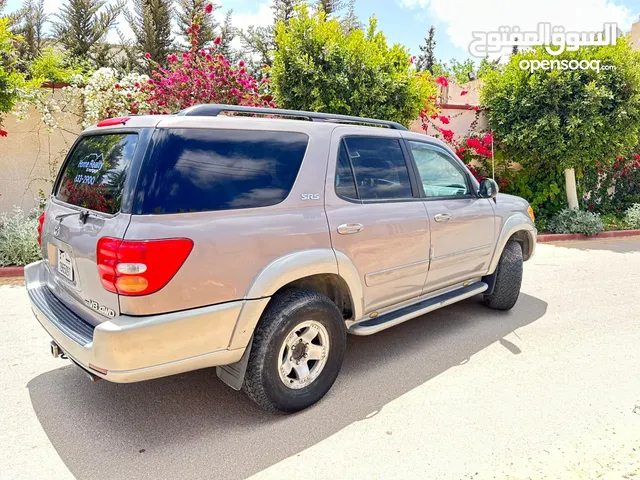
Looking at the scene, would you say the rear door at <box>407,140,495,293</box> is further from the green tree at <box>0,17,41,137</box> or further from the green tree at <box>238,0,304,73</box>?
the green tree at <box>238,0,304,73</box>

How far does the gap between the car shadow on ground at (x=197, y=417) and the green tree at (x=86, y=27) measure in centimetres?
1594

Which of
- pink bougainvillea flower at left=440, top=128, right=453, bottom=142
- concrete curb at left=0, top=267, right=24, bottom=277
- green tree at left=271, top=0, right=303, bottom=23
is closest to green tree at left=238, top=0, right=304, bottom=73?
green tree at left=271, top=0, right=303, bottom=23

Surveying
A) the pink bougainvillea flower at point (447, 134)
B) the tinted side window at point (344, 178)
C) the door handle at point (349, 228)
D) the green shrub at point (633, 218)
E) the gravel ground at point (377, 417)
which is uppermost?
the pink bougainvillea flower at point (447, 134)

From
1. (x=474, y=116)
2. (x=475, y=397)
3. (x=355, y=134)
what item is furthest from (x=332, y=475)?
(x=474, y=116)

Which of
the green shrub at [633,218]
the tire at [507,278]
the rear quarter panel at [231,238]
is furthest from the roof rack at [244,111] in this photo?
the green shrub at [633,218]

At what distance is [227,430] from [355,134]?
2.25m

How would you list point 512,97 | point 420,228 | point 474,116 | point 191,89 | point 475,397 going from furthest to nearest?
point 474,116 < point 512,97 < point 191,89 < point 420,228 < point 475,397

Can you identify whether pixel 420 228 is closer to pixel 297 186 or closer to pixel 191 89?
pixel 297 186

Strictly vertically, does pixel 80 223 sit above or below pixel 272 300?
above

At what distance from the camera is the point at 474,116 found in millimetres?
10617

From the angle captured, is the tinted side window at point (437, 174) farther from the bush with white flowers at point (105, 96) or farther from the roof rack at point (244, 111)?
the bush with white flowers at point (105, 96)

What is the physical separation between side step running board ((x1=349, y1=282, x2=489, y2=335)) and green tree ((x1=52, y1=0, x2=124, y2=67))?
16197 millimetres

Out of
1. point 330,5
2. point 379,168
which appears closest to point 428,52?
point 330,5

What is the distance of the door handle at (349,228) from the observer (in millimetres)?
3020
